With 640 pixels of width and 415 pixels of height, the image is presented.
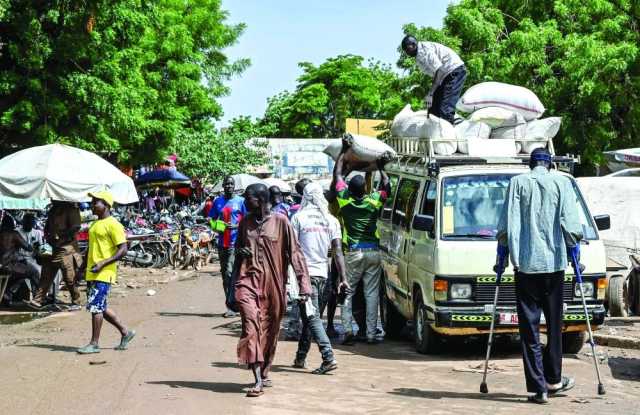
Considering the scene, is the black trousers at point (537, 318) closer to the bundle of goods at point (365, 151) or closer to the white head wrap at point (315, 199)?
the white head wrap at point (315, 199)

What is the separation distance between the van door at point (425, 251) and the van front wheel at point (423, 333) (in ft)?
0.96

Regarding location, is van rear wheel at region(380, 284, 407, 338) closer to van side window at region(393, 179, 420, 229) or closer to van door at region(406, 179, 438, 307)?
van side window at region(393, 179, 420, 229)

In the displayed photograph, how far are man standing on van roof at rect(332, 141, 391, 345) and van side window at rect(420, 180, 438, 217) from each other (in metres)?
0.72

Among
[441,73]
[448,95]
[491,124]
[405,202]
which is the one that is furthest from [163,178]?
[491,124]

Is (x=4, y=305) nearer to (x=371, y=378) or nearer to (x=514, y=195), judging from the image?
(x=371, y=378)

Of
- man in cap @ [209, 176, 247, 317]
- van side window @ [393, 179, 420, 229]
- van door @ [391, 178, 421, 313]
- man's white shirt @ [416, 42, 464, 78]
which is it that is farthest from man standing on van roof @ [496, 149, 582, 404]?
man in cap @ [209, 176, 247, 317]

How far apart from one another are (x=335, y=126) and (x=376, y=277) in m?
59.8

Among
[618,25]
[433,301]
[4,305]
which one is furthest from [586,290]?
[618,25]

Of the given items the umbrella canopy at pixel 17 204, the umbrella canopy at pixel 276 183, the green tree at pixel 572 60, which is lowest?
the umbrella canopy at pixel 17 204

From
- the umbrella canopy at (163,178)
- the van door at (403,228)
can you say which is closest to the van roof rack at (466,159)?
the van door at (403,228)

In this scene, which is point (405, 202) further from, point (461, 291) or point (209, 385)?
Answer: point (209, 385)

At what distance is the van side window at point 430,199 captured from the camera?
1123 cm

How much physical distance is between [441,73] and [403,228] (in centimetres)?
216

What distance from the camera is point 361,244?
39.4 ft
